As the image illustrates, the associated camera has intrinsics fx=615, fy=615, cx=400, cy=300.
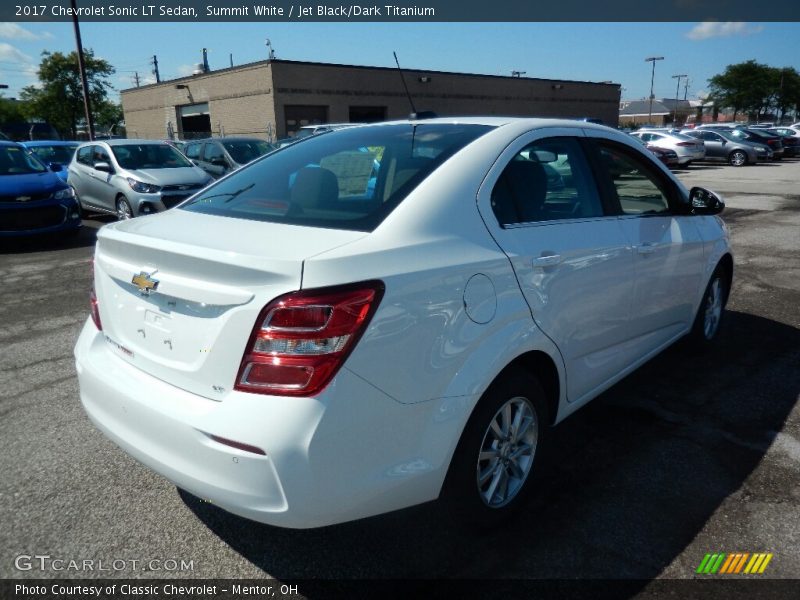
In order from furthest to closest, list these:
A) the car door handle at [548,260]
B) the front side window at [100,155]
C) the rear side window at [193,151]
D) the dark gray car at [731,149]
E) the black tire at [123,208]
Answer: the dark gray car at [731,149] < the rear side window at [193,151] < the front side window at [100,155] < the black tire at [123,208] < the car door handle at [548,260]

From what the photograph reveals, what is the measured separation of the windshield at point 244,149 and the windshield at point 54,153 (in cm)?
420

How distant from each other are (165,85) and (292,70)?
14466 mm

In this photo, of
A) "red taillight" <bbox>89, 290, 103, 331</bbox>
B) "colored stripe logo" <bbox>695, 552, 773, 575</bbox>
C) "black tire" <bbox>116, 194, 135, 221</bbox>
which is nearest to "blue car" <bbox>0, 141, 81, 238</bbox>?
"black tire" <bbox>116, 194, 135, 221</bbox>

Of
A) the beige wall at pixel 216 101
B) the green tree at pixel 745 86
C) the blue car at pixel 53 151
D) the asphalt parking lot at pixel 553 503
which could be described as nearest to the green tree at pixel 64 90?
the beige wall at pixel 216 101

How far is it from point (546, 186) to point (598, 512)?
1.56m

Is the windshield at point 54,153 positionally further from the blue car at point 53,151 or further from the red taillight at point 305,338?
the red taillight at point 305,338

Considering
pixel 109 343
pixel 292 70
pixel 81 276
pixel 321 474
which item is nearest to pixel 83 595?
pixel 109 343

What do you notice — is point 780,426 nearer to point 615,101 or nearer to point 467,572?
point 467,572

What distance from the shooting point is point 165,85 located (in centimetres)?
4269

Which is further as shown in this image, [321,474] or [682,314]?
[682,314]

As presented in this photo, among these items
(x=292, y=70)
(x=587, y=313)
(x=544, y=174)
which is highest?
(x=292, y=70)

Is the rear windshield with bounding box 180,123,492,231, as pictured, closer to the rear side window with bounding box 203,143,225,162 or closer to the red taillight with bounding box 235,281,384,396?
the red taillight with bounding box 235,281,384,396

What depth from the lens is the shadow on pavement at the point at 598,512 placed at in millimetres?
2518

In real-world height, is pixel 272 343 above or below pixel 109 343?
above
